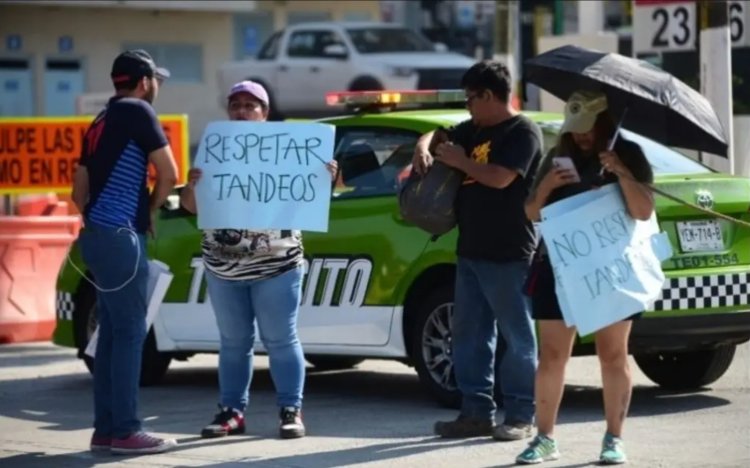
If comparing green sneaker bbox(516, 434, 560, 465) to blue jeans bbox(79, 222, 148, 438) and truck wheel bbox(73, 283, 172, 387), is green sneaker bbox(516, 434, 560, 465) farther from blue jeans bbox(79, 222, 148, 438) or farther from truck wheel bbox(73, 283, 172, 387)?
truck wheel bbox(73, 283, 172, 387)

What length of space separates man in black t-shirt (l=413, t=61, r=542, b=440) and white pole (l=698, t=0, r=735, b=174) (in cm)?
605

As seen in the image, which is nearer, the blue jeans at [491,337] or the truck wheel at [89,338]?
the blue jeans at [491,337]

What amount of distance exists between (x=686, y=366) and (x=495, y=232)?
234 centimetres

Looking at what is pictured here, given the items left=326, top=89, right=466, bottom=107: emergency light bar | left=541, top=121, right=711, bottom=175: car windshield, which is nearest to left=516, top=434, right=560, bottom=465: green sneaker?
left=541, top=121, right=711, bottom=175: car windshield

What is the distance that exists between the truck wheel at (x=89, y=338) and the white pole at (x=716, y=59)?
528 centimetres

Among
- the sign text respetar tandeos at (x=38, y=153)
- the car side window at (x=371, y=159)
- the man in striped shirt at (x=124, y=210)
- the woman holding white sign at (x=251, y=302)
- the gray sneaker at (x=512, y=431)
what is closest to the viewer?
the man in striped shirt at (x=124, y=210)

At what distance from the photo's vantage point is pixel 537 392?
7621 mm

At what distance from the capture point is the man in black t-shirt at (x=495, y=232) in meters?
8.24

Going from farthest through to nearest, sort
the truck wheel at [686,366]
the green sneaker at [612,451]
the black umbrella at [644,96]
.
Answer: the truck wheel at [686,366]
the green sneaker at [612,451]
the black umbrella at [644,96]

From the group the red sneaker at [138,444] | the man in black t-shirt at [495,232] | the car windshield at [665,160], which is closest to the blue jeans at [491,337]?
the man in black t-shirt at [495,232]

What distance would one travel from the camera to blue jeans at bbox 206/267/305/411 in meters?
8.58

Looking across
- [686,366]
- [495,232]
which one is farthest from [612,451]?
[686,366]

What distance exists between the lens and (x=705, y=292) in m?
9.16

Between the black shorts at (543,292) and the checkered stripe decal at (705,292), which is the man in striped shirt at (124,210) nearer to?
the black shorts at (543,292)
